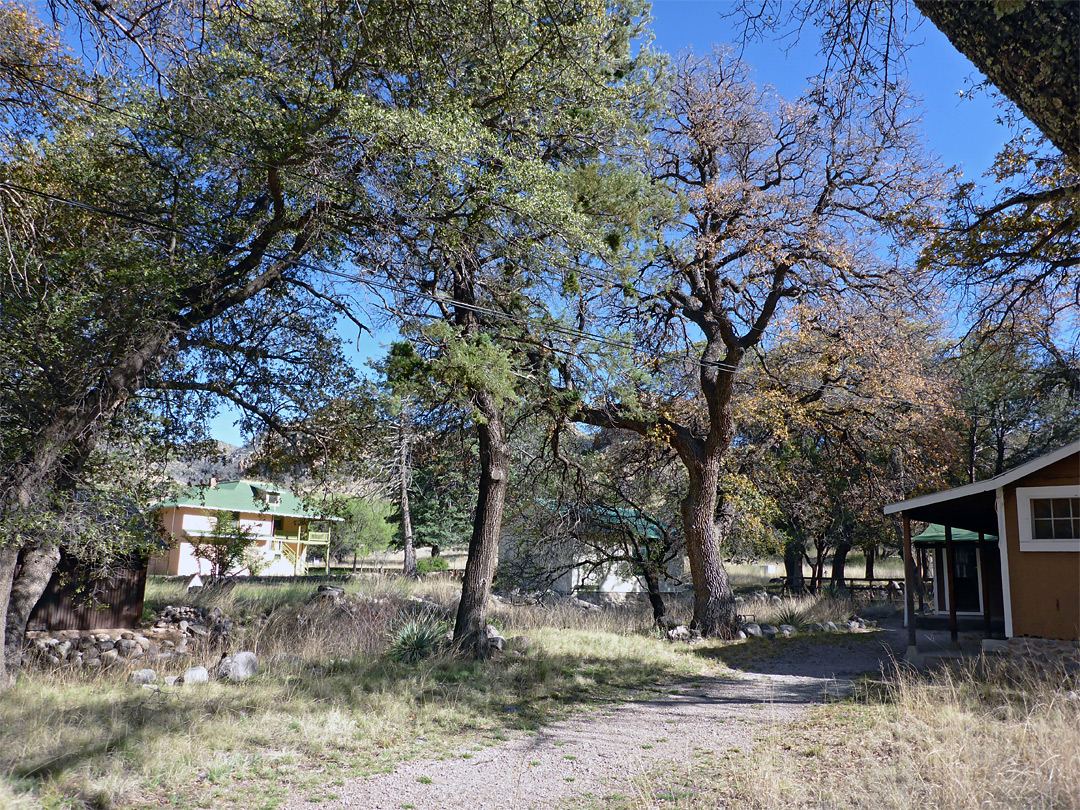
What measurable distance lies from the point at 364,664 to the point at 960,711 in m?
7.76

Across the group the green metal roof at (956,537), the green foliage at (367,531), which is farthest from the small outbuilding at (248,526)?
the green metal roof at (956,537)

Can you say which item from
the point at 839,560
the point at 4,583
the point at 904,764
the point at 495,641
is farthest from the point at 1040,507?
the point at 839,560

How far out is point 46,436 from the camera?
852cm

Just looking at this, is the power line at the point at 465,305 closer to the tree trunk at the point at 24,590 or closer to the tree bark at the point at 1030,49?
the tree trunk at the point at 24,590

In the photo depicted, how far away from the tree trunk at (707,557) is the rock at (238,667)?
9.39m

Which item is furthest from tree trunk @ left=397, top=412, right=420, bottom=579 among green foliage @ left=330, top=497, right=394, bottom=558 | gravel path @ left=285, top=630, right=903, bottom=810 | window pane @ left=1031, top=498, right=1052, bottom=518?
window pane @ left=1031, top=498, right=1052, bottom=518

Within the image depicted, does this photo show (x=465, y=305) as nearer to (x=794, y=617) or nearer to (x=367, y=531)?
(x=794, y=617)

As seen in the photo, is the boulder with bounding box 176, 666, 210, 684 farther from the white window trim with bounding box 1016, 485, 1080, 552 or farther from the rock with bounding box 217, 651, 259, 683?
the white window trim with bounding box 1016, 485, 1080, 552

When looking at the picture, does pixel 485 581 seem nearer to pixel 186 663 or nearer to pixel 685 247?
pixel 186 663

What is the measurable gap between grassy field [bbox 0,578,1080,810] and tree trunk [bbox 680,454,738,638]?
130 inches

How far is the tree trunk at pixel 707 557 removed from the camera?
50.6 ft

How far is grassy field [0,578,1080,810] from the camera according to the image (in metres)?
5.16

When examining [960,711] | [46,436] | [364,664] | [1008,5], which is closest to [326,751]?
[364,664]

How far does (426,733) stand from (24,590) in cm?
674
